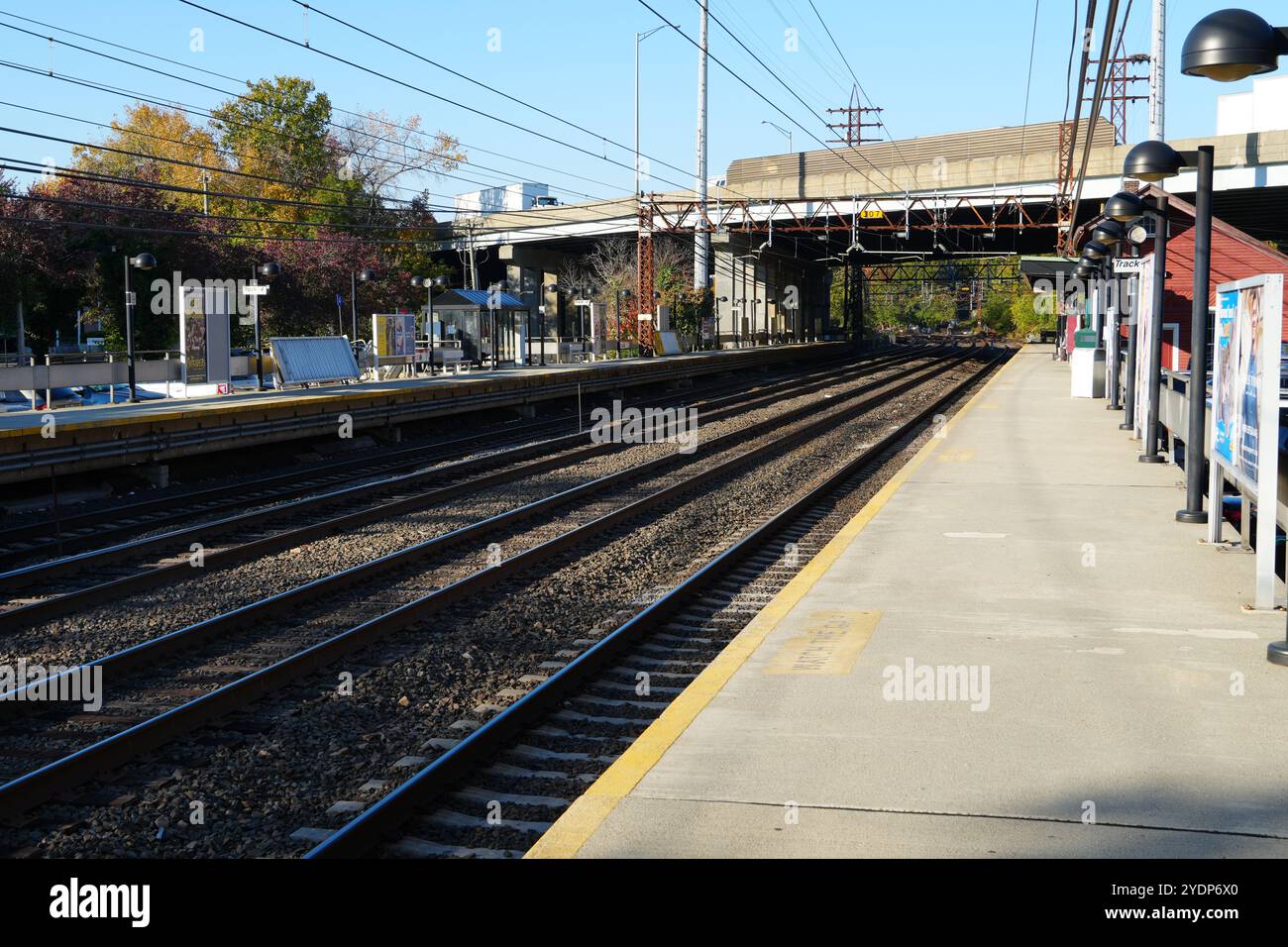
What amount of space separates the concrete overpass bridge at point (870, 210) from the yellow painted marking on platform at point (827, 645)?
4342 cm

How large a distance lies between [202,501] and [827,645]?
11015mm

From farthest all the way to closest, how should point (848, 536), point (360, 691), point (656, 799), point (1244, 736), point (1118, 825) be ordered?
point (848, 536), point (360, 691), point (1244, 736), point (656, 799), point (1118, 825)

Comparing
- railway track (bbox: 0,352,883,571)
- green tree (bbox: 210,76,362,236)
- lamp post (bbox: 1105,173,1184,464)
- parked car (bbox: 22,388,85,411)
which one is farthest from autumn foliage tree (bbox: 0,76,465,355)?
lamp post (bbox: 1105,173,1184,464)

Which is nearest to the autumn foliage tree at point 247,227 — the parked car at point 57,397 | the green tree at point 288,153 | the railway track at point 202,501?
the green tree at point 288,153

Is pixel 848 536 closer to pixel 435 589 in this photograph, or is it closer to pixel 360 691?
pixel 435 589

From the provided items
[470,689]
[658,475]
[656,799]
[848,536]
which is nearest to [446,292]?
[658,475]

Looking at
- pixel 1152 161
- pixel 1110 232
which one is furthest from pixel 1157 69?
pixel 1152 161

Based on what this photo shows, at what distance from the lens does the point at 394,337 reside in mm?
36625

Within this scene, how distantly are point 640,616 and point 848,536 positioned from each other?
3148mm

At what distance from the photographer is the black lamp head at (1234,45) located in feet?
22.9

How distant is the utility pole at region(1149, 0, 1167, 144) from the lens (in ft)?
93.8

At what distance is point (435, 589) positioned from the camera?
10.6 m

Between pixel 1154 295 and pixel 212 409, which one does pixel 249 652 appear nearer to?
pixel 1154 295
